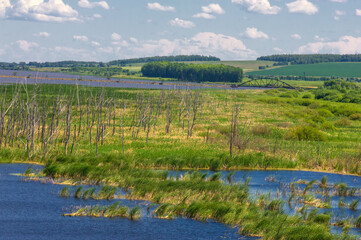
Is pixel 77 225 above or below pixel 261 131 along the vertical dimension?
below

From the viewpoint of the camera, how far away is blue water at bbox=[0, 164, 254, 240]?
26.7 m

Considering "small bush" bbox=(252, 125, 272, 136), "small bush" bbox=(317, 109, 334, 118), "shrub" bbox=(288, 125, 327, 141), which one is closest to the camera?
"shrub" bbox=(288, 125, 327, 141)

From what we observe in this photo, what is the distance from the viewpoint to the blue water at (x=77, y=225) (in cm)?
2673

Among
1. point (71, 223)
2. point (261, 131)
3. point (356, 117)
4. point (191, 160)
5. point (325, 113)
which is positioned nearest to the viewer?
point (71, 223)

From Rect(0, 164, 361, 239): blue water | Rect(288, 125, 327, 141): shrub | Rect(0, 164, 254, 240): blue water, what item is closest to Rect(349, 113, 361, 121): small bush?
Rect(288, 125, 327, 141): shrub

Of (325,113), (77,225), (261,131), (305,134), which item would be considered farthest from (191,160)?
(325,113)

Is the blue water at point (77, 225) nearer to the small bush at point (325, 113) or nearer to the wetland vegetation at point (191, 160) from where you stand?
the wetland vegetation at point (191, 160)

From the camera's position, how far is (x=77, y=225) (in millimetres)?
28016

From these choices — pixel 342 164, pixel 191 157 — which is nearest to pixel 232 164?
pixel 191 157

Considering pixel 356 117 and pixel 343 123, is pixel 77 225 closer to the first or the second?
pixel 343 123

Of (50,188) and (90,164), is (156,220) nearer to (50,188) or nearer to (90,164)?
(50,188)

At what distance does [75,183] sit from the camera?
36.6 meters

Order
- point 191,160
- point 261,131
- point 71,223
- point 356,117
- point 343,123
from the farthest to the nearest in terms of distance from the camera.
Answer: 1. point 356,117
2. point 343,123
3. point 261,131
4. point 191,160
5. point 71,223

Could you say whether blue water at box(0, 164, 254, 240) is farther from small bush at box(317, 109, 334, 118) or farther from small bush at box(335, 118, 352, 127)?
small bush at box(317, 109, 334, 118)
